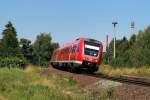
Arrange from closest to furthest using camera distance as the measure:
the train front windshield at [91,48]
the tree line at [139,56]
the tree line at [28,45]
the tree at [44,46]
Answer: the train front windshield at [91,48]
the tree line at [139,56]
the tree line at [28,45]
the tree at [44,46]

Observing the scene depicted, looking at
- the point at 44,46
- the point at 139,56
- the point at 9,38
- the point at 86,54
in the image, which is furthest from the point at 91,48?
the point at 44,46

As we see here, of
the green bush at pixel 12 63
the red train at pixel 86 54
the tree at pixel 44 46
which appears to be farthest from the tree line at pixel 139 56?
the tree at pixel 44 46

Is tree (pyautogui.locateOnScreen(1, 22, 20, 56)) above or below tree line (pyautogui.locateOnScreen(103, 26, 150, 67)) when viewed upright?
above

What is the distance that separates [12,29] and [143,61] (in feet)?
234

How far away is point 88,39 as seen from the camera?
39844mm

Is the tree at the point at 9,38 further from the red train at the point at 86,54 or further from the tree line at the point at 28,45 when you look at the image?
the red train at the point at 86,54

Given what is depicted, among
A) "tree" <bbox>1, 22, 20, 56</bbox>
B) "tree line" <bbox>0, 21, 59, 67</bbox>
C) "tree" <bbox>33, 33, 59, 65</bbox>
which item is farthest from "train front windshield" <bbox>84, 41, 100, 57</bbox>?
"tree" <bbox>33, 33, 59, 65</bbox>

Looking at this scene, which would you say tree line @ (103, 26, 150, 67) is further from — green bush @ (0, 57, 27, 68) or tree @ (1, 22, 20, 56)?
tree @ (1, 22, 20, 56)

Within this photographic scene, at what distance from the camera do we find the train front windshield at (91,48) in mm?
39344

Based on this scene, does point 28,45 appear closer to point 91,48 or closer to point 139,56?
point 139,56

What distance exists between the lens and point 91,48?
3966 cm

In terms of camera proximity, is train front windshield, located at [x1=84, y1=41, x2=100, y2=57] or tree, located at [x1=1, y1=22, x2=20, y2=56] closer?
train front windshield, located at [x1=84, y1=41, x2=100, y2=57]

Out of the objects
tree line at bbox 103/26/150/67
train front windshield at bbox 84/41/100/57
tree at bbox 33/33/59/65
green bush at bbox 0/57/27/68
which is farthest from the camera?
tree at bbox 33/33/59/65

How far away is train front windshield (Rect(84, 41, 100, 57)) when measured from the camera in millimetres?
39344
